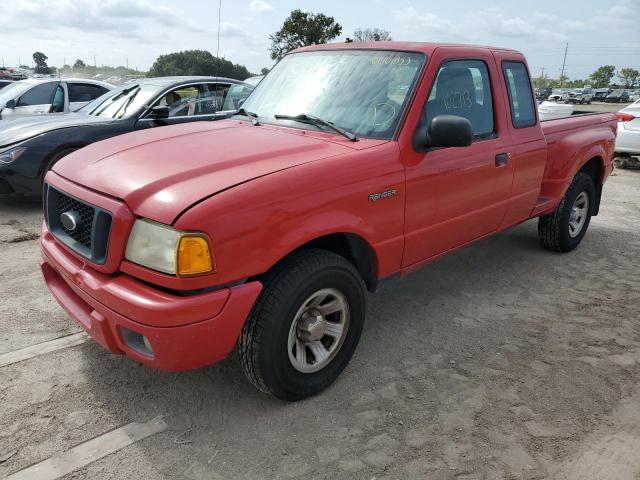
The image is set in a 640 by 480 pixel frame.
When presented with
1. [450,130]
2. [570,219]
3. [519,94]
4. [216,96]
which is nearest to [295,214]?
[450,130]

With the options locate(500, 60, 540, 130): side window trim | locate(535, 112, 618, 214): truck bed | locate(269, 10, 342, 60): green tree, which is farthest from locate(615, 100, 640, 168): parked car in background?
locate(269, 10, 342, 60): green tree

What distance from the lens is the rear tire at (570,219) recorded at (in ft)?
17.0

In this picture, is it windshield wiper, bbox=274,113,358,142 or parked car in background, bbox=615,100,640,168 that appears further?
parked car in background, bbox=615,100,640,168

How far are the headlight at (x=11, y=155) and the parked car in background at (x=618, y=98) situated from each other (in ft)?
223

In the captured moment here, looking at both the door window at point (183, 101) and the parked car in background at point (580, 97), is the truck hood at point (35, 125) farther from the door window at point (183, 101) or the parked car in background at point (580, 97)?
the parked car in background at point (580, 97)

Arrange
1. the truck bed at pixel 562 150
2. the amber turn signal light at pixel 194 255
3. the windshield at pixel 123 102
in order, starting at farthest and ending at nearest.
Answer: the windshield at pixel 123 102
the truck bed at pixel 562 150
the amber turn signal light at pixel 194 255

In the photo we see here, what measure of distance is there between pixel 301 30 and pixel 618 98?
4344cm

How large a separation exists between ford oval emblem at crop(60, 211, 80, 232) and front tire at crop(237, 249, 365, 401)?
999mm

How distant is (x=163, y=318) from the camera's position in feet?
7.43

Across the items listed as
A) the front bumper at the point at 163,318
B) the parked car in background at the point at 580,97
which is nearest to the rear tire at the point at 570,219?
the front bumper at the point at 163,318

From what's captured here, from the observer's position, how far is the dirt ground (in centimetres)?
247

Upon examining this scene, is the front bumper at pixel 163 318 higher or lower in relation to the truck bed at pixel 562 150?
lower

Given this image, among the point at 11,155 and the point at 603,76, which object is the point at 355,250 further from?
the point at 603,76

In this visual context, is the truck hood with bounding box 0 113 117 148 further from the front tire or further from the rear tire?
the rear tire
